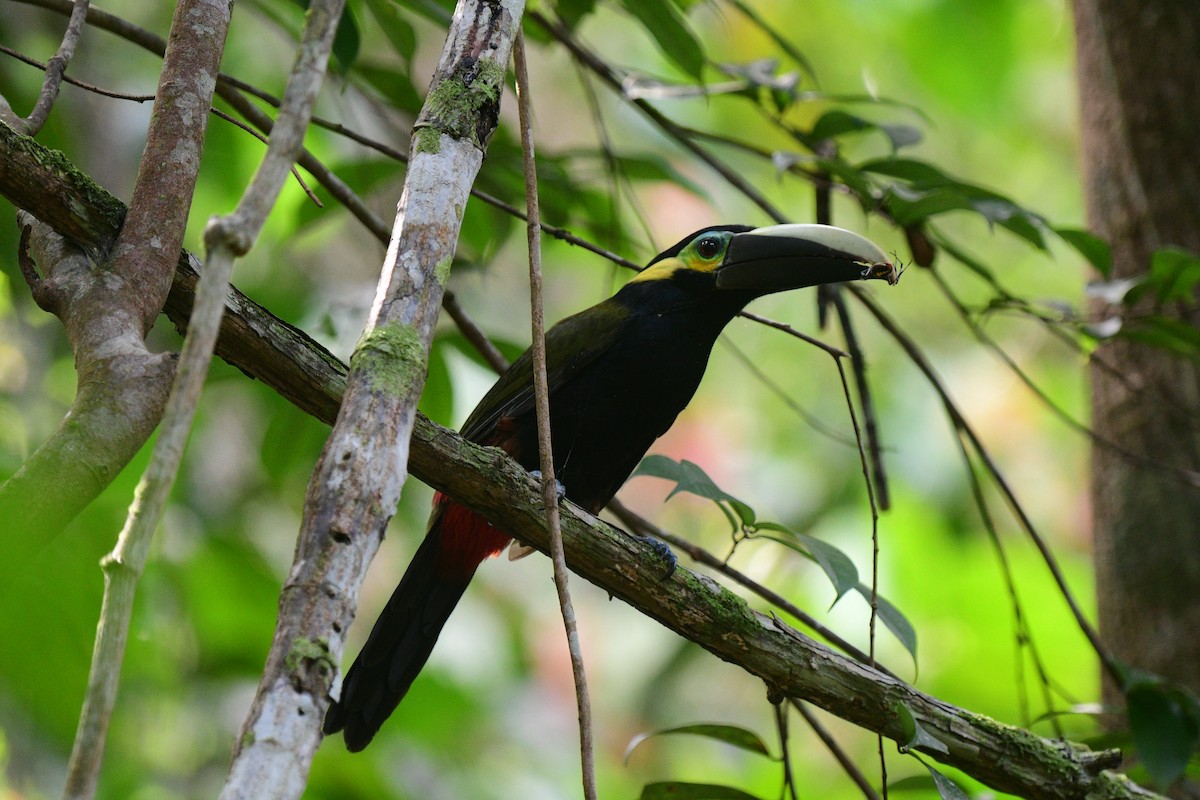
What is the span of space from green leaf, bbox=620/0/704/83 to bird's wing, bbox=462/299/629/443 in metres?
0.69

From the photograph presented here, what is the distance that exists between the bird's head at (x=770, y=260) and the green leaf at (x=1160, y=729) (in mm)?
1158

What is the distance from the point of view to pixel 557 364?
3012mm

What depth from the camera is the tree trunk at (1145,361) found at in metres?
3.15

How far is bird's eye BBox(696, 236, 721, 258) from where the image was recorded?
3.00 meters

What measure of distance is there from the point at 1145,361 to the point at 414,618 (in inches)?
90.3

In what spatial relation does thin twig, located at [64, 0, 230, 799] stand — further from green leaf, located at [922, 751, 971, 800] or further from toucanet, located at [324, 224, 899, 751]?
green leaf, located at [922, 751, 971, 800]

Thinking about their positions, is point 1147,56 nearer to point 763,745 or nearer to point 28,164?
point 763,745

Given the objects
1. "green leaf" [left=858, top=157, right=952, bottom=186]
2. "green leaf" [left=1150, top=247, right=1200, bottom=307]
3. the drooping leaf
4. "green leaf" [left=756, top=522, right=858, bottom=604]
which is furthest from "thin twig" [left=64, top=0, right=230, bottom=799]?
"green leaf" [left=1150, top=247, right=1200, bottom=307]

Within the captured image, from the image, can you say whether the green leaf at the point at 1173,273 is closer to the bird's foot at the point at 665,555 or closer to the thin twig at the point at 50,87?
the bird's foot at the point at 665,555

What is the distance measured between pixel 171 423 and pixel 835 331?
6.71m

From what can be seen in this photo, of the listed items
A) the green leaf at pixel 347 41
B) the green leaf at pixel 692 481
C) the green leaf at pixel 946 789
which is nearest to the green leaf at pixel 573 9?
the green leaf at pixel 347 41

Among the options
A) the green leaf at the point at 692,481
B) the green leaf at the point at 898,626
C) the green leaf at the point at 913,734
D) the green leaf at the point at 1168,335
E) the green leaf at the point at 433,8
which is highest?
the green leaf at the point at 433,8

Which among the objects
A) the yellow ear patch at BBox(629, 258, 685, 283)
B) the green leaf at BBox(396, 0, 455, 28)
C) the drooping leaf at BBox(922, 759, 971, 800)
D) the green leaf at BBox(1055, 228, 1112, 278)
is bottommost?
the drooping leaf at BBox(922, 759, 971, 800)

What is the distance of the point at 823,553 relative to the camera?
215cm
